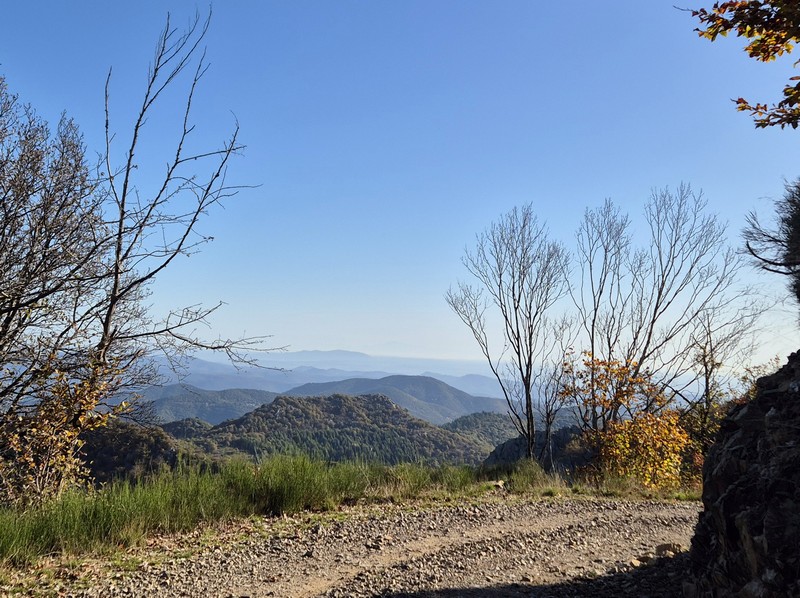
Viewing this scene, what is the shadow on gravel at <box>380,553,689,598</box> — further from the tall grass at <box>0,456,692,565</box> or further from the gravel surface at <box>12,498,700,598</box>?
the tall grass at <box>0,456,692,565</box>

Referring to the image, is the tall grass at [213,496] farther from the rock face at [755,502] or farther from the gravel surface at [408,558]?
the rock face at [755,502]

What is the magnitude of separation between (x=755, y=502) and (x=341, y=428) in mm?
55954

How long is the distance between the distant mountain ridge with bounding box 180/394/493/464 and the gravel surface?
33268 mm

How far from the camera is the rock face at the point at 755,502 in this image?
2.55 m

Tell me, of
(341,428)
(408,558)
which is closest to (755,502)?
(408,558)

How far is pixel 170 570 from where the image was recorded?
4.57 metres

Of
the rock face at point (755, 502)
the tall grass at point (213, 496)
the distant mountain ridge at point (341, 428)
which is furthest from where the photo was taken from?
the distant mountain ridge at point (341, 428)

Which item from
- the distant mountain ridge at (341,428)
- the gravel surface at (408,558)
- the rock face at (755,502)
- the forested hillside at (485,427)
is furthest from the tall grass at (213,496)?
the forested hillside at (485,427)

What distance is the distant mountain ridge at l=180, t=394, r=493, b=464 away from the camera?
143ft

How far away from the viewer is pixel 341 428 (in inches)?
2221

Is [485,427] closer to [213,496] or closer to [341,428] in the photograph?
[341,428]

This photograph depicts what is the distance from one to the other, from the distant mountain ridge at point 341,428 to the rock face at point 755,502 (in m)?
36.5

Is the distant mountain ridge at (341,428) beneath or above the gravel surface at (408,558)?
beneath

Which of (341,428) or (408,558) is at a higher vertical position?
(408,558)
